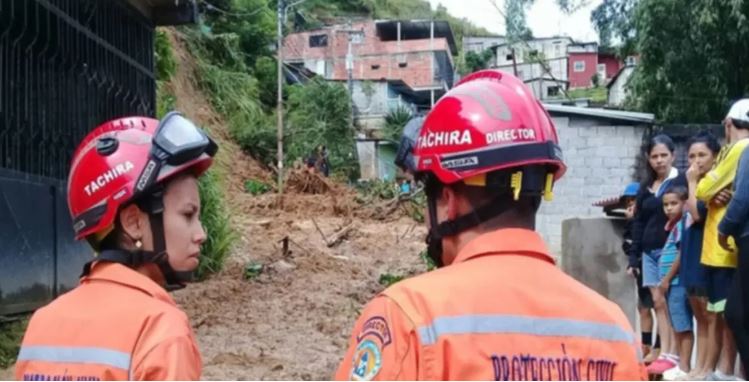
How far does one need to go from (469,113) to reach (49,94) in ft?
23.7

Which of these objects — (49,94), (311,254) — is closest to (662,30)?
(311,254)

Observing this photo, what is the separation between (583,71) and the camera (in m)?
70.3

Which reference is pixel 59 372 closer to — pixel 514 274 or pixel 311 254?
pixel 514 274

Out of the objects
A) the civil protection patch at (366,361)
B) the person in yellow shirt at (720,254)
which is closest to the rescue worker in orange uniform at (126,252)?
the civil protection patch at (366,361)

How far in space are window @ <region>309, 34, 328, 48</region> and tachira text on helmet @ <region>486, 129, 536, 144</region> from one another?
2498 inches

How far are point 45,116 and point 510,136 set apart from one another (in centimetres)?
709

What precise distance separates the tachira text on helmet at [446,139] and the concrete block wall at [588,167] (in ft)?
45.5

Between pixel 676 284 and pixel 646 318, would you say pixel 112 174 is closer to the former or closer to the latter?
pixel 676 284

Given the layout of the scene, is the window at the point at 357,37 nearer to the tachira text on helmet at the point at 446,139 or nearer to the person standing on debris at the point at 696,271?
the person standing on debris at the point at 696,271

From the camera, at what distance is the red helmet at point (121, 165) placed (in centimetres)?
285

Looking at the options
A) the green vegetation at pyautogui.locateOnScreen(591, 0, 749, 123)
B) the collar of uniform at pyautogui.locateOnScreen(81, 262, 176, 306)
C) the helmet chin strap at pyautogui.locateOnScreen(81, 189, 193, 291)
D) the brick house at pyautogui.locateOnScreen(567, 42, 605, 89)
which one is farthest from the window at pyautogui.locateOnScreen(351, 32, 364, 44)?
the collar of uniform at pyautogui.locateOnScreen(81, 262, 176, 306)

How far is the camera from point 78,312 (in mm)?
2611

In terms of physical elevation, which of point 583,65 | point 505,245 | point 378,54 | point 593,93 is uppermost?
point 378,54

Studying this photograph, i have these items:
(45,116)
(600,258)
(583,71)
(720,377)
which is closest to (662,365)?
(720,377)
